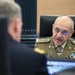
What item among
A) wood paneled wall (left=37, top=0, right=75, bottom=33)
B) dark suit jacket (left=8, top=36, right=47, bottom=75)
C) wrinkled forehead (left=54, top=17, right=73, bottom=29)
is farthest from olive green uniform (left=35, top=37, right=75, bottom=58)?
wood paneled wall (left=37, top=0, right=75, bottom=33)

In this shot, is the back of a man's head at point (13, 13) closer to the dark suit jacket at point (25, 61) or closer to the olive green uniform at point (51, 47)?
the dark suit jacket at point (25, 61)

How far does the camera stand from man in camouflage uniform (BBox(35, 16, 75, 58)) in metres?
2.67

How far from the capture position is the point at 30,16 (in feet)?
13.3

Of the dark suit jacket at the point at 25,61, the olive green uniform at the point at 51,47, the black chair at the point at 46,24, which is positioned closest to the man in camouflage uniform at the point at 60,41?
the olive green uniform at the point at 51,47

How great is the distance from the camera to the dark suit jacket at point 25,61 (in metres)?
1.22

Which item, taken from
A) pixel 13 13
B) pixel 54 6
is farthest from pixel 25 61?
pixel 54 6

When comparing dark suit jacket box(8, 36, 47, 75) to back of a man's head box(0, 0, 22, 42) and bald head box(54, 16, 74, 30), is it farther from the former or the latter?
bald head box(54, 16, 74, 30)

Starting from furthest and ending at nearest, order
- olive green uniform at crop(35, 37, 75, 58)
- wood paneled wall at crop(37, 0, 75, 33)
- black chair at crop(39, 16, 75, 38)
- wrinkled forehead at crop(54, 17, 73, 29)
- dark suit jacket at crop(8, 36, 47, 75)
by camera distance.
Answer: wood paneled wall at crop(37, 0, 75, 33) < black chair at crop(39, 16, 75, 38) < wrinkled forehead at crop(54, 17, 73, 29) < olive green uniform at crop(35, 37, 75, 58) < dark suit jacket at crop(8, 36, 47, 75)

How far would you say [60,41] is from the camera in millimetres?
2734

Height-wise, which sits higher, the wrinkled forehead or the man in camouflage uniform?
the wrinkled forehead

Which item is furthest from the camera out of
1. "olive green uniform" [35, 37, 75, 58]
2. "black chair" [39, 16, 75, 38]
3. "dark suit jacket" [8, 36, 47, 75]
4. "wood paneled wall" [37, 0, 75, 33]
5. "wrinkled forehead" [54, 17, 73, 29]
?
"wood paneled wall" [37, 0, 75, 33]

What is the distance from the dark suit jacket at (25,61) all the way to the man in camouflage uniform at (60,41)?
4.21 ft

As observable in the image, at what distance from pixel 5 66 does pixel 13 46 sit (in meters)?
0.19

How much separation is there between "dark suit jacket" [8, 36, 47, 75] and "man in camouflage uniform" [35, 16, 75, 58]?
1.28m
